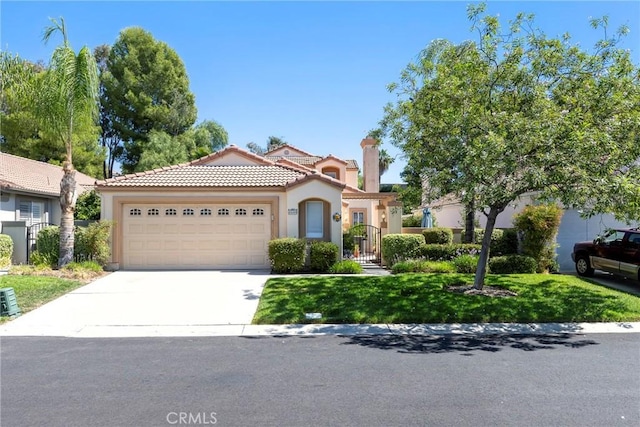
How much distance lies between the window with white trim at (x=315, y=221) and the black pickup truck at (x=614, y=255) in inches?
343

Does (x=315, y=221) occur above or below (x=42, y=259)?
above

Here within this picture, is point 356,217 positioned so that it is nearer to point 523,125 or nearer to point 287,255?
point 287,255

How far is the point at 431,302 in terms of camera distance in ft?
33.1

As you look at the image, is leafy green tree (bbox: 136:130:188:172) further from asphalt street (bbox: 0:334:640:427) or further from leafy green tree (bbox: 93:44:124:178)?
asphalt street (bbox: 0:334:640:427)

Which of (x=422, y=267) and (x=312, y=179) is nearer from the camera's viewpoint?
(x=422, y=267)

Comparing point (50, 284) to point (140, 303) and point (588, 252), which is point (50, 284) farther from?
point (588, 252)

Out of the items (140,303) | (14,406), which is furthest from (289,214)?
(14,406)

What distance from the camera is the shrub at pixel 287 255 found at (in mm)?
14570

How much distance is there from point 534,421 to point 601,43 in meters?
9.24

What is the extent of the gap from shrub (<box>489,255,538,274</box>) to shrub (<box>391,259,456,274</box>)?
4.98ft

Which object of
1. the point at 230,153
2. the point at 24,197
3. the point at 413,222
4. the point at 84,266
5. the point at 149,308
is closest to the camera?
the point at 149,308

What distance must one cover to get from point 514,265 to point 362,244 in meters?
7.29

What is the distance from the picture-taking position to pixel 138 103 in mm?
34688

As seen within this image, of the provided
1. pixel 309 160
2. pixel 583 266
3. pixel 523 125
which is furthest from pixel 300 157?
pixel 523 125
